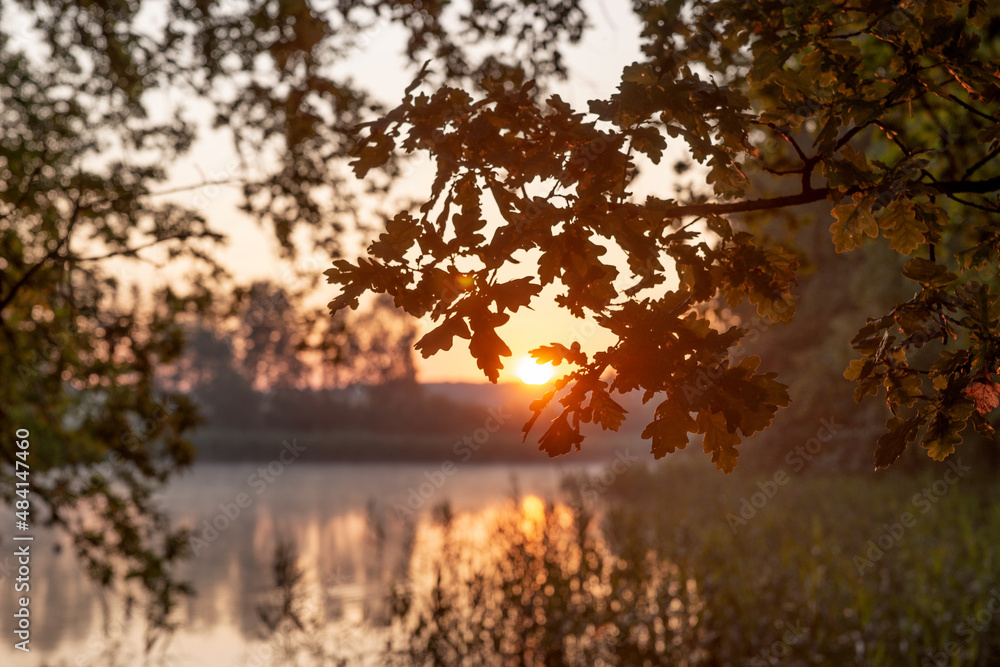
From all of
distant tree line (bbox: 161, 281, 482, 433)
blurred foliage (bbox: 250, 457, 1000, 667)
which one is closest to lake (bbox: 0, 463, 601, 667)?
blurred foliage (bbox: 250, 457, 1000, 667)

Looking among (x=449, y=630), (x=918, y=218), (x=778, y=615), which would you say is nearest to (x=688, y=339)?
(x=918, y=218)

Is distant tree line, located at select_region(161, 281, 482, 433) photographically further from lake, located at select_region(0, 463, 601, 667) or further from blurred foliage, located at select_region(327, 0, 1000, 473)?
blurred foliage, located at select_region(327, 0, 1000, 473)

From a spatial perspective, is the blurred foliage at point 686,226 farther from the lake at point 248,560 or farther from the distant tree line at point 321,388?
the distant tree line at point 321,388

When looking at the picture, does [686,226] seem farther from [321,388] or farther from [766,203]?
[321,388]

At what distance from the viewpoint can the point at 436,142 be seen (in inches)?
89.8

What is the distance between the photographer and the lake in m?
9.95

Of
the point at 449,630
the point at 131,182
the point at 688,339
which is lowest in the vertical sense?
the point at 449,630

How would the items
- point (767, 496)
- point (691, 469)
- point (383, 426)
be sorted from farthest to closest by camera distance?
1. point (383, 426)
2. point (691, 469)
3. point (767, 496)

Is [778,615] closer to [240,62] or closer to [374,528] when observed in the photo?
[374,528]

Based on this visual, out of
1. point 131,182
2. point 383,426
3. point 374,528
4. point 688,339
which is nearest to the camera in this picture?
point 688,339

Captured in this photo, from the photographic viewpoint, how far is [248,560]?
1694 cm

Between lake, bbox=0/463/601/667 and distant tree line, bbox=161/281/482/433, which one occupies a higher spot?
distant tree line, bbox=161/281/482/433

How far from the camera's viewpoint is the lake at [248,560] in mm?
9953

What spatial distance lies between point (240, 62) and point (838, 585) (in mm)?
7810
